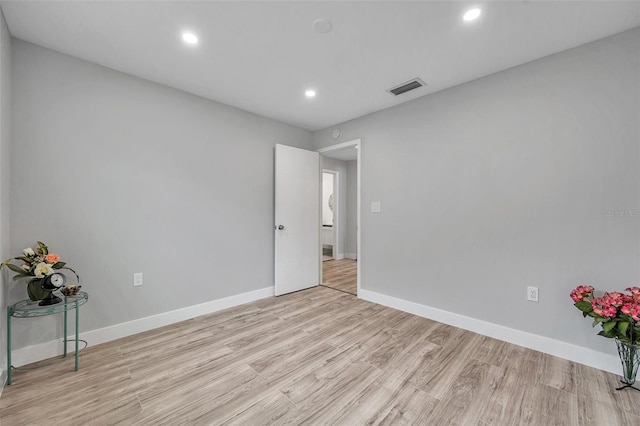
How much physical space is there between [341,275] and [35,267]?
380 centimetres

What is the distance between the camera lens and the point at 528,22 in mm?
1767

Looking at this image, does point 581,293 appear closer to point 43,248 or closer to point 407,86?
point 407,86

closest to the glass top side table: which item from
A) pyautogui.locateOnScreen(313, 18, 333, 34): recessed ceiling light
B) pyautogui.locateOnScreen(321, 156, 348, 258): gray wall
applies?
pyautogui.locateOnScreen(313, 18, 333, 34): recessed ceiling light

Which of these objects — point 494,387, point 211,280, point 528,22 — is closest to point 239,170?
point 211,280

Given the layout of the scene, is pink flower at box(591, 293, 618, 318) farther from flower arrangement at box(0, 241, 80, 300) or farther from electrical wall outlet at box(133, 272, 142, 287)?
flower arrangement at box(0, 241, 80, 300)

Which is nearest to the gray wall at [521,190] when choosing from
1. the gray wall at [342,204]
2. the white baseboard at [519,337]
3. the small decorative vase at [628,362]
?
the white baseboard at [519,337]

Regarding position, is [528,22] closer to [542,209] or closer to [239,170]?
[542,209]

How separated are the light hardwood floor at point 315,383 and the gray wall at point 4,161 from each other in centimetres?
41

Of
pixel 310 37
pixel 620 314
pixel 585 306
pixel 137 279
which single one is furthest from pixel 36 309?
pixel 620 314

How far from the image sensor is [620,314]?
168 cm

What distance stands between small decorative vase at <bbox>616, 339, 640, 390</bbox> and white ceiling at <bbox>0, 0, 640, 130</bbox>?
2.23 m

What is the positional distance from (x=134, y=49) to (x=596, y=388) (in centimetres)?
423

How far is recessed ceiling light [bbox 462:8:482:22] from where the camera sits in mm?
1680

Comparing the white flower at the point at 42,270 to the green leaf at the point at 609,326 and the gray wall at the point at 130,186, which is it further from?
the green leaf at the point at 609,326
